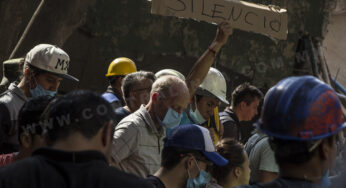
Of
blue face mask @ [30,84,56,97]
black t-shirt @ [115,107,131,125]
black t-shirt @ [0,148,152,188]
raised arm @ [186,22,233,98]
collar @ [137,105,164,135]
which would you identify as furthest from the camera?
raised arm @ [186,22,233,98]

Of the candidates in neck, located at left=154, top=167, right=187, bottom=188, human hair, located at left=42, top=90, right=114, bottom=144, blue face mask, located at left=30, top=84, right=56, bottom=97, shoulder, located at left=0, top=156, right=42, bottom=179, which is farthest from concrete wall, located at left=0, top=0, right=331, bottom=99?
shoulder, located at left=0, top=156, right=42, bottom=179

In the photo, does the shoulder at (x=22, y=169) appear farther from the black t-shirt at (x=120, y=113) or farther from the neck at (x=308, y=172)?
the black t-shirt at (x=120, y=113)

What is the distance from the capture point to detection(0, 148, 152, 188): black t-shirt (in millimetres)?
2201

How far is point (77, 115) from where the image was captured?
2311 millimetres

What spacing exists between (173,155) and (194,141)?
0.16 metres

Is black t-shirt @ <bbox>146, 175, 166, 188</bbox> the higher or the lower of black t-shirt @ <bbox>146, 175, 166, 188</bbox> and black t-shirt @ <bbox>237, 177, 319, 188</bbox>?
the lower

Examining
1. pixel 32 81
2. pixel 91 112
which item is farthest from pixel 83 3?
pixel 91 112

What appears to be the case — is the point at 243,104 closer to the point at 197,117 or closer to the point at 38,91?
the point at 197,117

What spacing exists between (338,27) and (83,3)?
27.0ft

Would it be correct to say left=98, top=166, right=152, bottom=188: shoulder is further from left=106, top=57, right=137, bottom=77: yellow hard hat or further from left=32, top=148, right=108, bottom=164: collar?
left=106, top=57, right=137, bottom=77: yellow hard hat

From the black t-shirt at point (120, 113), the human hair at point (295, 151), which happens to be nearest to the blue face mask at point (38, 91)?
the black t-shirt at point (120, 113)

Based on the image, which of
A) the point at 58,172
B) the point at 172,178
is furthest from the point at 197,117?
the point at 58,172

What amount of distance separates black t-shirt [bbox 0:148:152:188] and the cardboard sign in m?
3.00

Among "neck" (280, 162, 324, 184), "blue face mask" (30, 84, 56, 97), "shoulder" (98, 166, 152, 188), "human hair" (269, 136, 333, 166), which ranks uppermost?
"human hair" (269, 136, 333, 166)
